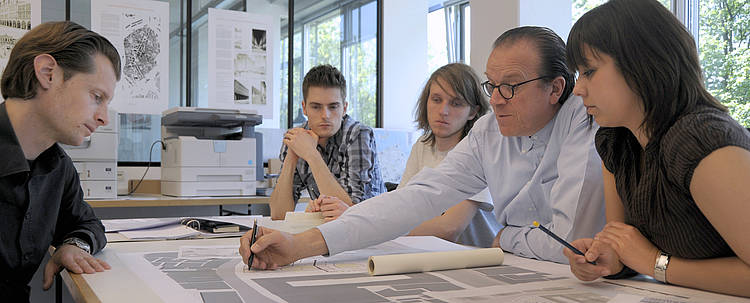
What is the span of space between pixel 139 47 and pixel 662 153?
4.50 m

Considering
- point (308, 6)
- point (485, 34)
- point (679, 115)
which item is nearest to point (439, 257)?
point (679, 115)

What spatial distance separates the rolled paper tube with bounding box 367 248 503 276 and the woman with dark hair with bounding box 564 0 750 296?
0.63 ft

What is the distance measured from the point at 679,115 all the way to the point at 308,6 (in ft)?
15.7

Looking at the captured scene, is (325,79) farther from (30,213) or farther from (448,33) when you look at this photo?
(448,33)

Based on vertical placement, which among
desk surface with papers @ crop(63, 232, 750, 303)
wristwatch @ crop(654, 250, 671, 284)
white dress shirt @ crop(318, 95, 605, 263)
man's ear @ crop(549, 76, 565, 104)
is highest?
man's ear @ crop(549, 76, 565, 104)

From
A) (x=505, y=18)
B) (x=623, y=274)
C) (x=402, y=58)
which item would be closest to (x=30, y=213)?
(x=623, y=274)

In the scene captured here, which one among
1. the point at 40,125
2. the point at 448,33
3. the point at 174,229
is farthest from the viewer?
the point at 448,33

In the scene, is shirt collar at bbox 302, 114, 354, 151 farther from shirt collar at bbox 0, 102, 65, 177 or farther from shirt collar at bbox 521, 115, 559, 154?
shirt collar at bbox 0, 102, 65, 177

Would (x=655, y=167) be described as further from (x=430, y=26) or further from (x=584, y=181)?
(x=430, y=26)

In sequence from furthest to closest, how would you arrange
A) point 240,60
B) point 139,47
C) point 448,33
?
point 448,33, point 240,60, point 139,47

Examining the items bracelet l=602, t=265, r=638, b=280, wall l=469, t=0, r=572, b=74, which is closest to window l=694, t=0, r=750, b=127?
wall l=469, t=0, r=572, b=74

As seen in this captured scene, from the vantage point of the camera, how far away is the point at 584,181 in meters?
1.26

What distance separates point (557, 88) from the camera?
4.67ft

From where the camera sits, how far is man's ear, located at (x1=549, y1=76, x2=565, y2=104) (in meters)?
1.42
